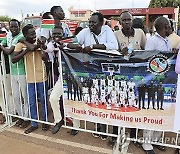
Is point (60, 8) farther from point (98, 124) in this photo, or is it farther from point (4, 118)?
point (4, 118)

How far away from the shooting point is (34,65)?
3.90 metres

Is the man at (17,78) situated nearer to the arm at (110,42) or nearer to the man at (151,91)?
the arm at (110,42)

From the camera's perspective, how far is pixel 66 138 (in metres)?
3.90

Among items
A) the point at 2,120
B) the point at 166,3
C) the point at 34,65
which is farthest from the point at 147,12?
the point at 34,65

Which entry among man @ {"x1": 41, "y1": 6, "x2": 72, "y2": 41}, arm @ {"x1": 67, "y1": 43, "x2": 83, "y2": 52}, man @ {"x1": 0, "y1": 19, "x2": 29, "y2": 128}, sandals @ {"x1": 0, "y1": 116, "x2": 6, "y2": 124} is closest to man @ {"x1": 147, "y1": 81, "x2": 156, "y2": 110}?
arm @ {"x1": 67, "y1": 43, "x2": 83, "y2": 52}

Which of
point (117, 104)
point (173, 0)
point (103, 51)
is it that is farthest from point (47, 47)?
point (173, 0)

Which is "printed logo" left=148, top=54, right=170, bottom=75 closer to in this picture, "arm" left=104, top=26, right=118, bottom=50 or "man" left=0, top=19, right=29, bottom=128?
"arm" left=104, top=26, right=118, bottom=50

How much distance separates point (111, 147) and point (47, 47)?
5.96 ft

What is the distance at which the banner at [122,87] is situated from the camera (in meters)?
3.04

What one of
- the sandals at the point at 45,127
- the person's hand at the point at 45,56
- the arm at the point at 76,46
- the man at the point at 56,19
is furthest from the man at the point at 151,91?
the sandals at the point at 45,127

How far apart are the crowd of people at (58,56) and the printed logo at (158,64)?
16 centimetres

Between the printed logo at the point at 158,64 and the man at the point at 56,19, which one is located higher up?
the man at the point at 56,19

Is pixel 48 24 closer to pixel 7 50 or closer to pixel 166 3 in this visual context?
pixel 7 50

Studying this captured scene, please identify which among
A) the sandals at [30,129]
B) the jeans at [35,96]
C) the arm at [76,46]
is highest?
the arm at [76,46]
